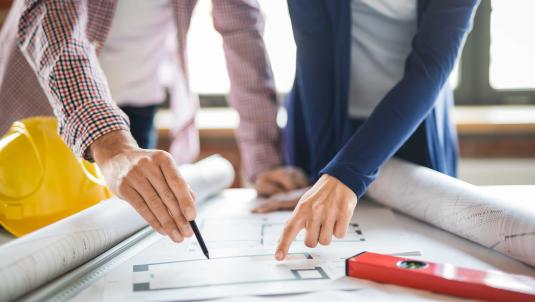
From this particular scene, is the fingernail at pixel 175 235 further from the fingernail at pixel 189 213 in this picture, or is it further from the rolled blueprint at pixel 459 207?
the rolled blueprint at pixel 459 207

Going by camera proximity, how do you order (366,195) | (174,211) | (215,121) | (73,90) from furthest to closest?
(215,121), (366,195), (73,90), (174,211)

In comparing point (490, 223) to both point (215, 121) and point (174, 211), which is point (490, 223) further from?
point (215, 121)

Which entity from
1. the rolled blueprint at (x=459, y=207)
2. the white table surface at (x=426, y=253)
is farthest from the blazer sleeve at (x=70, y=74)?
the rolled blueprint at (x=459, y=207)

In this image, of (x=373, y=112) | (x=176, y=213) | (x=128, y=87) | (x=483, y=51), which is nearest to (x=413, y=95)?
(x=373, y=112)

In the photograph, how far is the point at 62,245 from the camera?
697mm

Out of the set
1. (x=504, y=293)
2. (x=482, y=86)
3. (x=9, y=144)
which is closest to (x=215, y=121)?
(x=482, y=86)

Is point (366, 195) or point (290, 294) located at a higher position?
point (290, 294)

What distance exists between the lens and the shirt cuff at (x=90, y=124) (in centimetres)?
79

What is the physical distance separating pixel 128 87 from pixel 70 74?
1.98ft

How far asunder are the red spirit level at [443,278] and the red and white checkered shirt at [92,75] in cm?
40

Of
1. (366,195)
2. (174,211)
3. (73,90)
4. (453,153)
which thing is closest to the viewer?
(174,211)

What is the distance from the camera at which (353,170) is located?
796 mm

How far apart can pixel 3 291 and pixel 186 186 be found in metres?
0.24

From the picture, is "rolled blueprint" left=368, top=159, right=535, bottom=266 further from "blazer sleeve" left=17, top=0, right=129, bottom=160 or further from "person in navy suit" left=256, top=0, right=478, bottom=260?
"blazer sleeve" left=17, top=0, right=129, bottom=160
